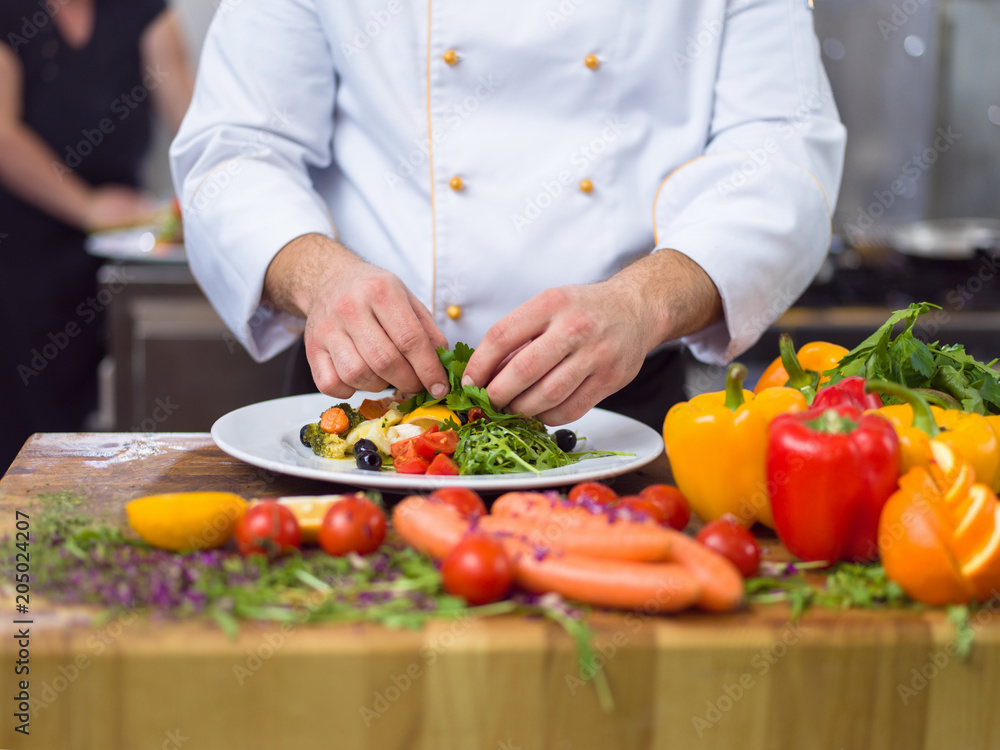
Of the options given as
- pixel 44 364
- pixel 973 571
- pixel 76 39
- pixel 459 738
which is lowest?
pixel 44 364

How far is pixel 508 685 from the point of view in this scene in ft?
2.34

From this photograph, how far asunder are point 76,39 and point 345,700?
3.25 meters

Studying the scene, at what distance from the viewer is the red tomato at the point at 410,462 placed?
111 centimetres

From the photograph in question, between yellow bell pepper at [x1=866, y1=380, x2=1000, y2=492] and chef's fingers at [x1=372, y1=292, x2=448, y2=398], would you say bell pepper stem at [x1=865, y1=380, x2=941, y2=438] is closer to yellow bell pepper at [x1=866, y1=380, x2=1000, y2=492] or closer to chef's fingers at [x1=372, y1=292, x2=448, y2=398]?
yellow bell pepper at [x1=866, y1=380, x2=1000, y2=492]

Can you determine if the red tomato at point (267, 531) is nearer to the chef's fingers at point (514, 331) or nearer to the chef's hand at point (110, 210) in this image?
the chef's fingers at point (514, 331)

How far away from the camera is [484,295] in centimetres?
153

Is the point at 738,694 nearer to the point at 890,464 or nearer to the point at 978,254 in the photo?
the point at 890,464

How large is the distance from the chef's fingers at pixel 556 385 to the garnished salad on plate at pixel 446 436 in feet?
0.09

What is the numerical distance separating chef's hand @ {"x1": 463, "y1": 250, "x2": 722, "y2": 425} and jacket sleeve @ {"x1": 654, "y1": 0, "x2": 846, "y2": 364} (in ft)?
0.31

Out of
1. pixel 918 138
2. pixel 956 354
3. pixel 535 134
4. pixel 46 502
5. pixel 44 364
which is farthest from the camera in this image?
pixel 918 138

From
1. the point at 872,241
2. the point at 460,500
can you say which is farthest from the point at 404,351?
the point at 872,241

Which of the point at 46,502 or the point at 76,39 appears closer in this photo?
the point at 46,502

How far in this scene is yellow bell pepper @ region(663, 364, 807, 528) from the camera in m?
0.96

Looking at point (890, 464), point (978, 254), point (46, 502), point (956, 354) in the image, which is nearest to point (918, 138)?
point (978, 254)
